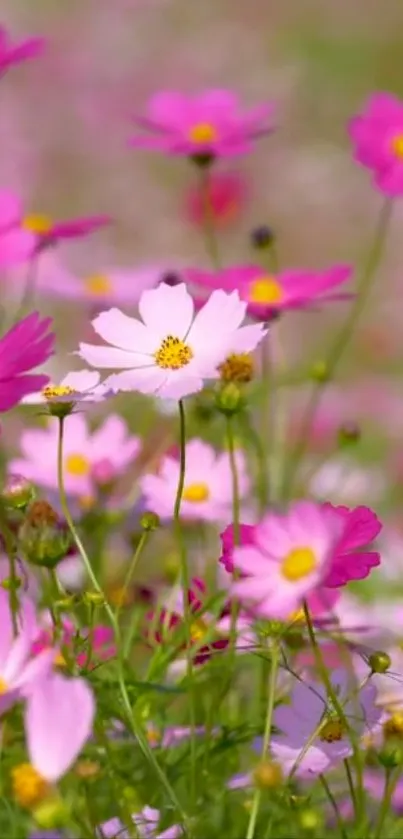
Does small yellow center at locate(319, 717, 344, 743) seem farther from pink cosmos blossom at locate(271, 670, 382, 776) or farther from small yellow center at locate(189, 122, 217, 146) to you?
small yellow center at locate(189, 122, 217, 146)

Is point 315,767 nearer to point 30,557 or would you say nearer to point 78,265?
point 30,557

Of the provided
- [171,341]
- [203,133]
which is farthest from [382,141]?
[171,341]

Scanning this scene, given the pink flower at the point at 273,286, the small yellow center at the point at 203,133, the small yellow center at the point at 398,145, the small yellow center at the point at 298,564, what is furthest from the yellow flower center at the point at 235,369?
the small yellow center at the point at 203,133

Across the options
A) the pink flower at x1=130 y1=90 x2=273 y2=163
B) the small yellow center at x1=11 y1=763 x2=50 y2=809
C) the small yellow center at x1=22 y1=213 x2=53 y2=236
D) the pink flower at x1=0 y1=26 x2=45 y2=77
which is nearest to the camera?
the small yellow center at x1=11 y1=763 x2=50 y2=809

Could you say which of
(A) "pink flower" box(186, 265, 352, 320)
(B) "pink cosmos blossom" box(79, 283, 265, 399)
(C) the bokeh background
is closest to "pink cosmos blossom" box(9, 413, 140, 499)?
(A) "pink flower" box(186, 265, 352, 320)

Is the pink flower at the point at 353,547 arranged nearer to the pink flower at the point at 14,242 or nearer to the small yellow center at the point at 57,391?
the small yellow center at the point at 57,391

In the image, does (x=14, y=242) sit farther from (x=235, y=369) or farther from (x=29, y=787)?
(x=29, y=787)
